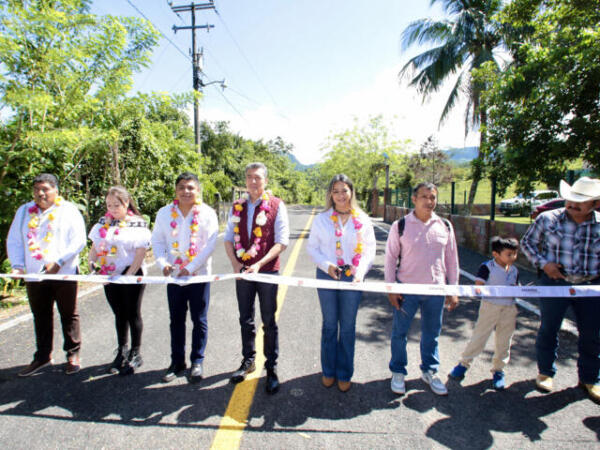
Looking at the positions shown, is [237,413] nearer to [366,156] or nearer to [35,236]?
[35,236]

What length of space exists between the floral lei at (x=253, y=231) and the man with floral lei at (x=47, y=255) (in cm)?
165

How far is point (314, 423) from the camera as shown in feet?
8.54

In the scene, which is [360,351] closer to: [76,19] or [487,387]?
[487,387]

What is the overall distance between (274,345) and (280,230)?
106 cm

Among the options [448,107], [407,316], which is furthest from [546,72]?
[448,107]

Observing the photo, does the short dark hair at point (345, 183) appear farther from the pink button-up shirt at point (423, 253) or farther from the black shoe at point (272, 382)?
the black shoe at point (272, 382)

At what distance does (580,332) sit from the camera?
9.96 feet

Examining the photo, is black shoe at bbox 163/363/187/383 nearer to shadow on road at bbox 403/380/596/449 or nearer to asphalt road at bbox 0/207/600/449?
asphalt road at bbox 0/207/600/449

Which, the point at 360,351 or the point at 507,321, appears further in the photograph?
the point at 360,351

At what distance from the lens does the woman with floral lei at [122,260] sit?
11.0 ft

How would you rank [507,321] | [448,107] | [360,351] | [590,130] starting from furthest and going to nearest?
[448,107] < [590,130] < [360,351] < [507,321]

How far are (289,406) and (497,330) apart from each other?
6.64 feet

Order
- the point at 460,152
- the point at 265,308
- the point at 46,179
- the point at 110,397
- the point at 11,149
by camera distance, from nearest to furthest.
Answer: the point at 110,397
the point at 265,308
the point at 46,179
the point at 11,149
the point at 460,152

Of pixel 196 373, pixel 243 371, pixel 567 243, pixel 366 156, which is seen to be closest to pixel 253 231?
pixel 243 371
